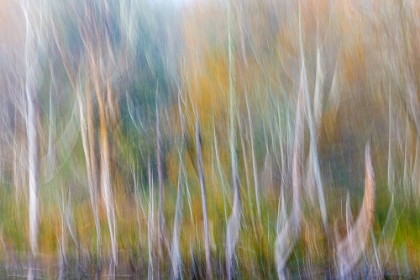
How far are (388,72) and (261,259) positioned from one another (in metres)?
1.38

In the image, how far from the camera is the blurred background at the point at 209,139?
2.67 metres

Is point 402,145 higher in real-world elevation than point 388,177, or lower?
higher

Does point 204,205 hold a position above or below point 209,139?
below

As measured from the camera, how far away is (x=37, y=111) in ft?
9.43

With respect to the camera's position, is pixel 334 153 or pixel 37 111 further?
pixel 37 111

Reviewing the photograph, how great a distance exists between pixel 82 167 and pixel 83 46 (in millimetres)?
781

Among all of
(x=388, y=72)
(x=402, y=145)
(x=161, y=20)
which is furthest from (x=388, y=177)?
(x=161, y=20)

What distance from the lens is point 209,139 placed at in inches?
110

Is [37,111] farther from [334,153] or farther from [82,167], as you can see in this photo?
[334,153]

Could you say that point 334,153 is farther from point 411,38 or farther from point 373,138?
point 411,38

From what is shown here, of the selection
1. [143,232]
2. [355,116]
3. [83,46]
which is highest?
[83,46]

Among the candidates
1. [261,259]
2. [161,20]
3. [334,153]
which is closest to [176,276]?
[261,259]

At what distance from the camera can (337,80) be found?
2707 mm

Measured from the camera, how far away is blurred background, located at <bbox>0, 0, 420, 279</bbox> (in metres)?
2.67
